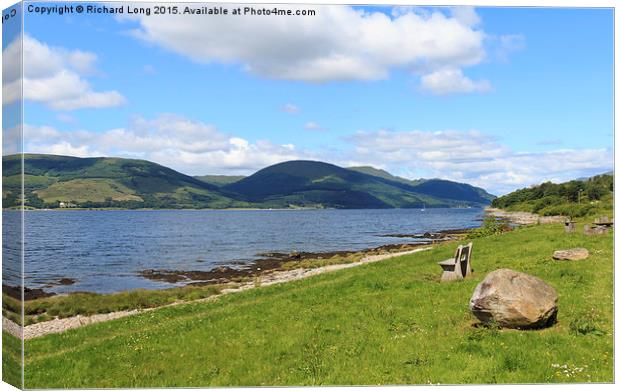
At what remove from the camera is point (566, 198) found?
20.7 meters

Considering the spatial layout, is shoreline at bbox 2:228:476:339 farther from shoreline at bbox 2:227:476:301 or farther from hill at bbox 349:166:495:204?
hill at bbox 349:166:495:204

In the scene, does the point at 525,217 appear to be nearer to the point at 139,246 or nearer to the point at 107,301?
the point at 107,301

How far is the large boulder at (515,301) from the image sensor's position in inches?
582

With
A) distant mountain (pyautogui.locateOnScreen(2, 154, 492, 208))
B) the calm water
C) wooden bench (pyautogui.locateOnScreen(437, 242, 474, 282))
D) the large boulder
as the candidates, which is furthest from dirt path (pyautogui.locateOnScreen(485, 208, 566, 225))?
the calm water

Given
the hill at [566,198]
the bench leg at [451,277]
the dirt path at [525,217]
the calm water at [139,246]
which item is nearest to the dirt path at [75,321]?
the calm water at [139,246]

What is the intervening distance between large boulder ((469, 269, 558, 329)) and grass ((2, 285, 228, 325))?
951 inches

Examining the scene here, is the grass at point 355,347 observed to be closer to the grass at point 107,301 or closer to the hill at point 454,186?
the hill at point 454,186

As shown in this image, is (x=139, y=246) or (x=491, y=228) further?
(x=139, y=246)

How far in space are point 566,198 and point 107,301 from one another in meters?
31.1

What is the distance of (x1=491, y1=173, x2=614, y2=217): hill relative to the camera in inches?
661

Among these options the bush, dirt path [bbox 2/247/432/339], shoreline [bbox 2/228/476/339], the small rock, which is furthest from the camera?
shoreline [bbox 2/228/476/339]

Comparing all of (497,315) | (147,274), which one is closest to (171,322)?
(497,315)

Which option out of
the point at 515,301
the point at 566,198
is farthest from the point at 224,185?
the point at 515,301

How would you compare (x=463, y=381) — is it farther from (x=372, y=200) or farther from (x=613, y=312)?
(x=372, y=200)
